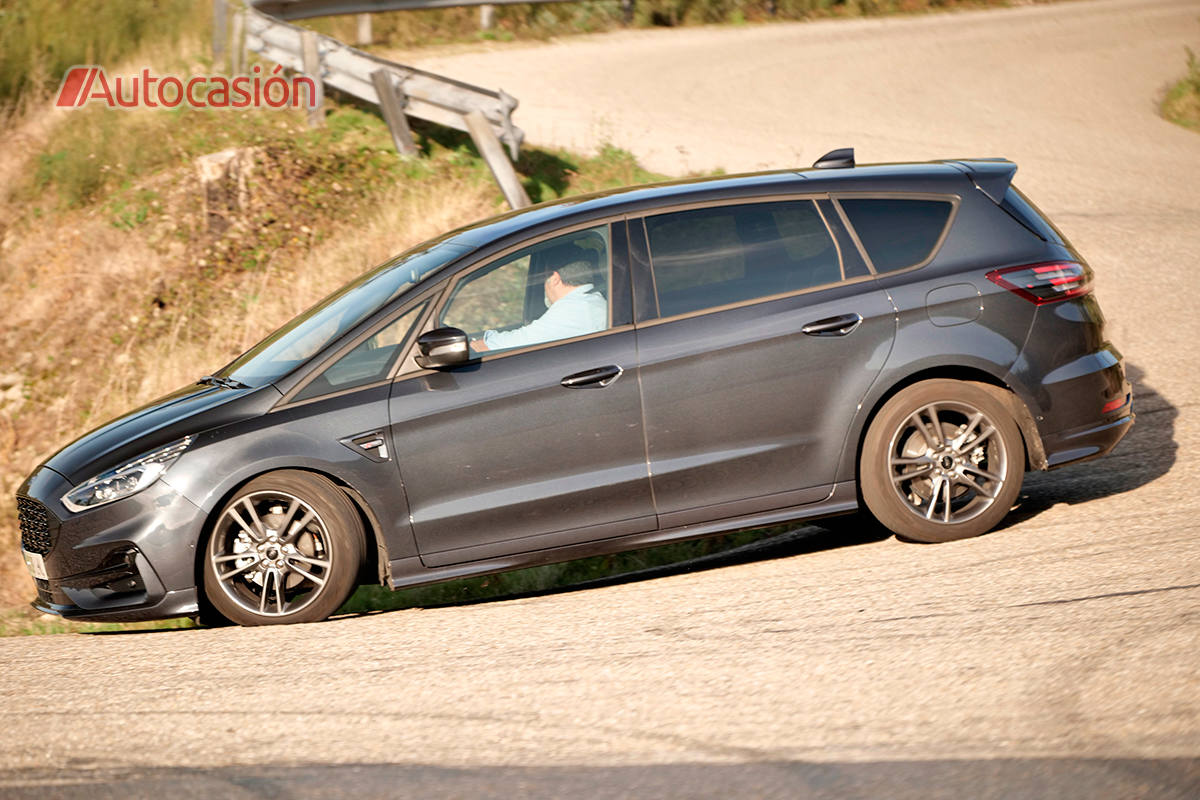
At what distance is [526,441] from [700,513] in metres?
0.91

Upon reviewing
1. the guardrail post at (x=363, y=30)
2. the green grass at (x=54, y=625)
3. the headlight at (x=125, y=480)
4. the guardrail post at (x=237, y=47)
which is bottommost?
the green grass at (x=54, y=625)

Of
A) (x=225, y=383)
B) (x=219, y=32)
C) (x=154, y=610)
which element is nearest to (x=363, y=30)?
(x=219, y=32)

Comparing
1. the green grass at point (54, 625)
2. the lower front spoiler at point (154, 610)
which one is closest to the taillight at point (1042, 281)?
the lower front spoiler at point (154, 610)

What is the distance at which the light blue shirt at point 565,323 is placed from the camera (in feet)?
19.8

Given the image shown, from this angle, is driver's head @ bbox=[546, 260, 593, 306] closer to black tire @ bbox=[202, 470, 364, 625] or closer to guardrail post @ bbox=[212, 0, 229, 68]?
black tire @ bbox=[202, 470, 364, 625]

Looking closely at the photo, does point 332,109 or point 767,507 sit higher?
point 332,109

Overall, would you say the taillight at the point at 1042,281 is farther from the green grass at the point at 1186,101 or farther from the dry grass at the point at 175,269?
the green grass at the point at 1186,101

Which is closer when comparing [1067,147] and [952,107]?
[1067,147]

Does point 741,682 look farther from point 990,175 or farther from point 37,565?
point 37,565

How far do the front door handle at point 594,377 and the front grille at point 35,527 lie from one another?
8.40 ft

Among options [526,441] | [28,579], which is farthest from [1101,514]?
[28,579]

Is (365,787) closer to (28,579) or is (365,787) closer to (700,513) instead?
(700,513)

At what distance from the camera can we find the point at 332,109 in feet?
49.7

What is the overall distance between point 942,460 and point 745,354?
3.71 ft
